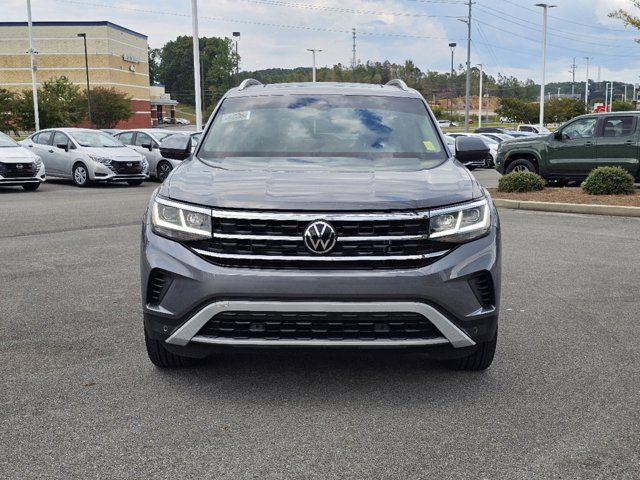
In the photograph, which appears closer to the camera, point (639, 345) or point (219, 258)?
point (219, 258)

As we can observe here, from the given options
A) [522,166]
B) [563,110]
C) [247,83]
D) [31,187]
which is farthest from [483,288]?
[563,110]

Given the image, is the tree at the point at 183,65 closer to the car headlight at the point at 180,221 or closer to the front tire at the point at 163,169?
the front tire at the point at 163,169

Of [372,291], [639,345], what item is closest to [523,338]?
[639,345]

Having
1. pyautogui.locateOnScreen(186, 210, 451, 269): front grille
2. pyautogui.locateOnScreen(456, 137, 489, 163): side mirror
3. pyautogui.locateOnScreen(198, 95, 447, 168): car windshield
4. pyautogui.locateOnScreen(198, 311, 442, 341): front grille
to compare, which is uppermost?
pyautogui.locateOnScreen(198, 95, 447, 168): car windshield

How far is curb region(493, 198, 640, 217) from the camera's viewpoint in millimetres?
13320

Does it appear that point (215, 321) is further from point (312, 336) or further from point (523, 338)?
point (523, 338)

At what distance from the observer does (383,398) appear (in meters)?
4.26

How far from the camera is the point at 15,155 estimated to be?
1864 centimetres

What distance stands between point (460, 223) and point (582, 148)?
14.2m

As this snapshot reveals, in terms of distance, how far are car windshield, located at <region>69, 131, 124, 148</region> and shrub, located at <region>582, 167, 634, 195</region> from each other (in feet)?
42.5

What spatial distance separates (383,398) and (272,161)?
5.46 feet

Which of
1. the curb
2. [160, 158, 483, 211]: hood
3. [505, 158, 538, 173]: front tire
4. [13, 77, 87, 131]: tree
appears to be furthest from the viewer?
[13, 77, 87, 131]: tree

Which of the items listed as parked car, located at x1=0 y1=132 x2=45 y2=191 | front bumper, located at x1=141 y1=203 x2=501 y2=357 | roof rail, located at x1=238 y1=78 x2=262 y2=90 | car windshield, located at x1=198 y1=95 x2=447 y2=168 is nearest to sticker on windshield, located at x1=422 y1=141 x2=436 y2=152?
car windshield, located at x1=198 y1=95 x2=447 y2=168

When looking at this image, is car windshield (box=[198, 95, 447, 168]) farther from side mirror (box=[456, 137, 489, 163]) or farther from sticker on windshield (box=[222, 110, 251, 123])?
side mirror (box=[456, 137, 489, 163])
